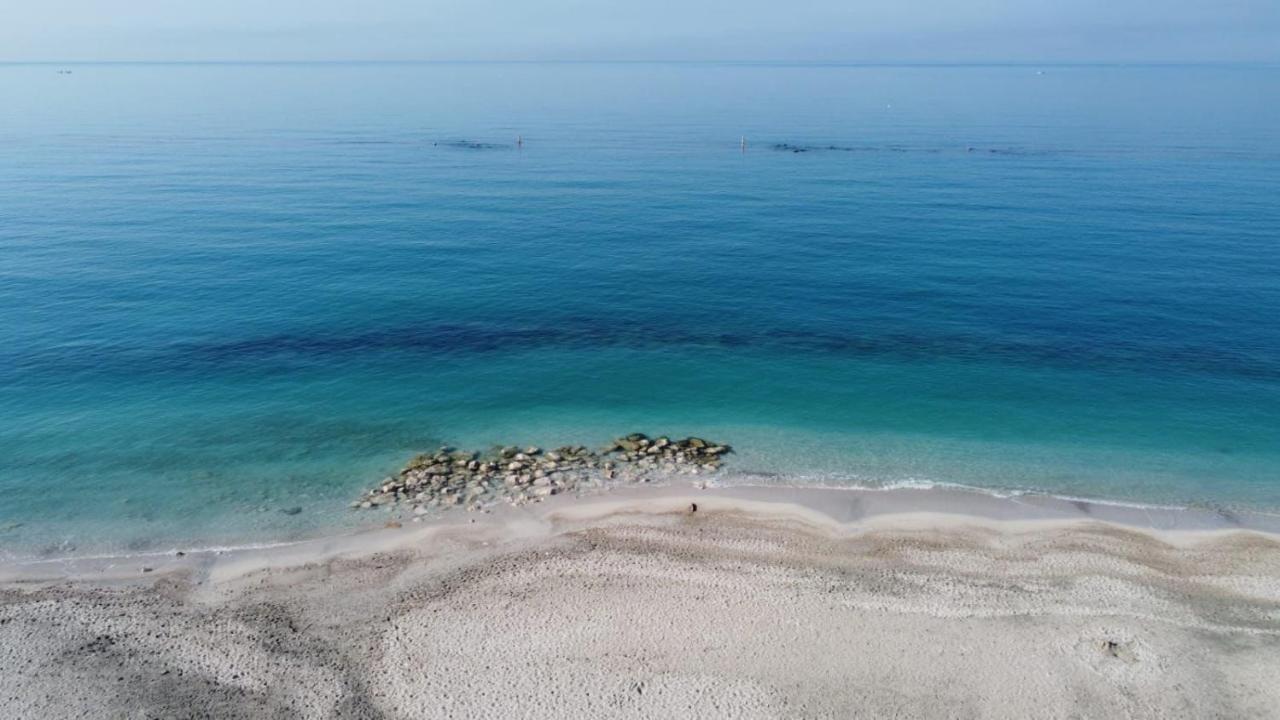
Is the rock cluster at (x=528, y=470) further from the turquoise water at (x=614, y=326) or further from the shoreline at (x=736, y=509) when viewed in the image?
the turquoise water at (x=614, y=326)

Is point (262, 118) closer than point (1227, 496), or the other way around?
point (1227, 496)

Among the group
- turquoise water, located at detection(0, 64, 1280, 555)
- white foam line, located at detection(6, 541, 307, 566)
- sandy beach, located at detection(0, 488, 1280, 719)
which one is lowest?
white foam line, located at detection(6, 541, 307, 566)

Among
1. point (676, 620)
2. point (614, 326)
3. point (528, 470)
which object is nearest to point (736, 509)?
point (676, 620)

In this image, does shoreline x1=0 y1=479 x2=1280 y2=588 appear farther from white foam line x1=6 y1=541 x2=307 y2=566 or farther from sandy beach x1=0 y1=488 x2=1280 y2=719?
sandy beach x1=0 y1=488 x2=1280 y2=719

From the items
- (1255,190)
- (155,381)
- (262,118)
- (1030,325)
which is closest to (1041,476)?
(1030,325)

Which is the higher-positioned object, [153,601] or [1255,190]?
[1255,190]

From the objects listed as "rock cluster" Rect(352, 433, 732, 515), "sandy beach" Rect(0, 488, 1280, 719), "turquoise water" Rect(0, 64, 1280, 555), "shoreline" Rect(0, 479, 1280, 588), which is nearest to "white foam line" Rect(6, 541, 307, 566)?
"shoreline" Rect(0, 479, 1280, 588)

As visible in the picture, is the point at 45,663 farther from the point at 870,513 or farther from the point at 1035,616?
the point at 1035,616
